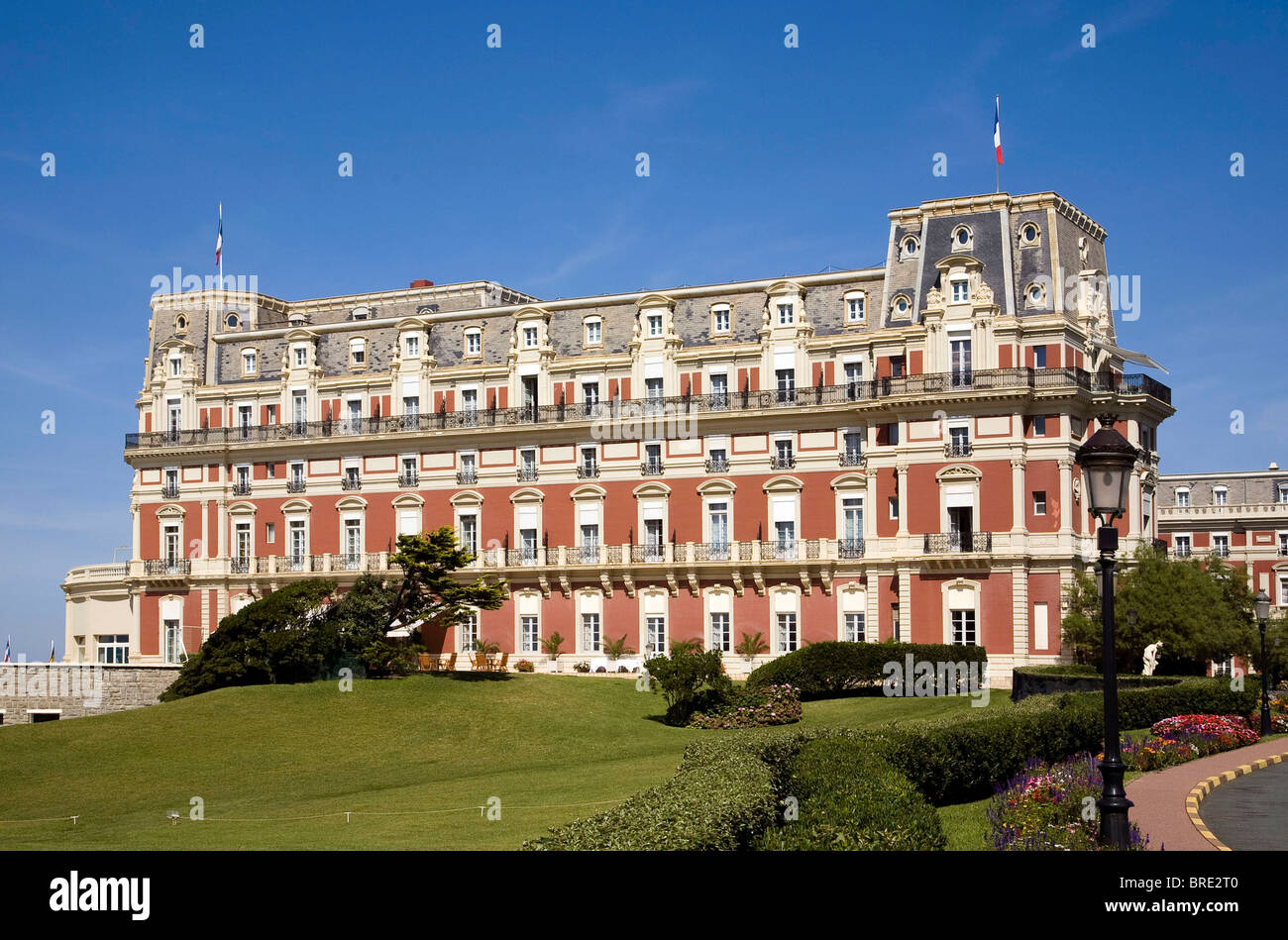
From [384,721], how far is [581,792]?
14.8 meters

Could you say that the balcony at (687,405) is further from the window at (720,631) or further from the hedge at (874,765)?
the hedge at (874,765)

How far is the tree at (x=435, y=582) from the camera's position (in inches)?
1924

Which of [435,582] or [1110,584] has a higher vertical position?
[1110,584]

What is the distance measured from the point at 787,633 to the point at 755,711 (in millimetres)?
14605

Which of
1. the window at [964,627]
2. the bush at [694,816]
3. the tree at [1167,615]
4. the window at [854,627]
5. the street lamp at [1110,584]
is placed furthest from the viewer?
the window at [854,627]

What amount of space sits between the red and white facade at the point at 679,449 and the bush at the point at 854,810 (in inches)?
1303

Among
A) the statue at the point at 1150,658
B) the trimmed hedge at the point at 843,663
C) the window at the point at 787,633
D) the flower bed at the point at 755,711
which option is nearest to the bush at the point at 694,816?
the flower bed at the point at 755,711

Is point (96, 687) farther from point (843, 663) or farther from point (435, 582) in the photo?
point (843, 663)

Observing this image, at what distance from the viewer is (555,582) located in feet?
196

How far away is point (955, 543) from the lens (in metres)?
51.1

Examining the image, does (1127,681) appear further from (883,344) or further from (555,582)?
(555,582)

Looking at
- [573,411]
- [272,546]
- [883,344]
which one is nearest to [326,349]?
[272,546]

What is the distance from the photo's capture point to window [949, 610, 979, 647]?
2000 inches

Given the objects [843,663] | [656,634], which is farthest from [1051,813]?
[656,634]
